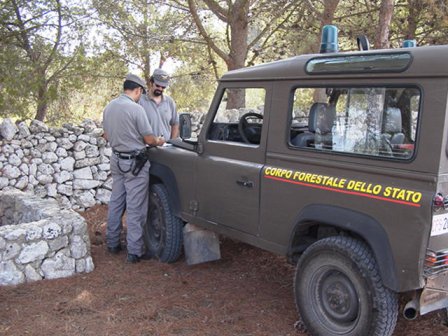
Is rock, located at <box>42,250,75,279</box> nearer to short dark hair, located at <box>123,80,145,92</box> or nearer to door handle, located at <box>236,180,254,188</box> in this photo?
short dark hair, located at <box>123,80,145,92</box>

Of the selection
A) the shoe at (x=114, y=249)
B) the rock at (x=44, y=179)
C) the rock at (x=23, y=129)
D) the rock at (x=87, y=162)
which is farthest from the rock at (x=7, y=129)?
the shoe at (x=114, y=249)

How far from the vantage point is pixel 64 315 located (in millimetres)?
4074

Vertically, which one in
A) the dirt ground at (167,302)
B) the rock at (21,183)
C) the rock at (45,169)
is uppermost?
the rock at (45,169)

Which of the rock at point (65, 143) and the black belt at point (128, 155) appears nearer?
the black belt at point (128, 155)

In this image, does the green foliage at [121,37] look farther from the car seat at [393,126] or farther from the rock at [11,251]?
the car seat at [393,126]

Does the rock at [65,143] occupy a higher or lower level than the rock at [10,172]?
higher

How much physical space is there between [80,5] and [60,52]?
1.09 metres

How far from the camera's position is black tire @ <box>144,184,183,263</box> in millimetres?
5094

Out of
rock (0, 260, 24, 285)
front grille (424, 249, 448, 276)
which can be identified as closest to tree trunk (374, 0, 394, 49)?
front grille (424, 249, 448, 276)

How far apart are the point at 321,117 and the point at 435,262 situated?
1284mm

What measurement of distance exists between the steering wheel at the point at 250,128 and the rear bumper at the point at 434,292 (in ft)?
5.85

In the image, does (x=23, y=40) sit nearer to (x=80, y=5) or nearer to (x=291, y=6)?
(x=80, y=5)

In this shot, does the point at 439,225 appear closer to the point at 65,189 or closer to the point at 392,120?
the point at 392,120

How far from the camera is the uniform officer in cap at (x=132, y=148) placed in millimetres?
5094
